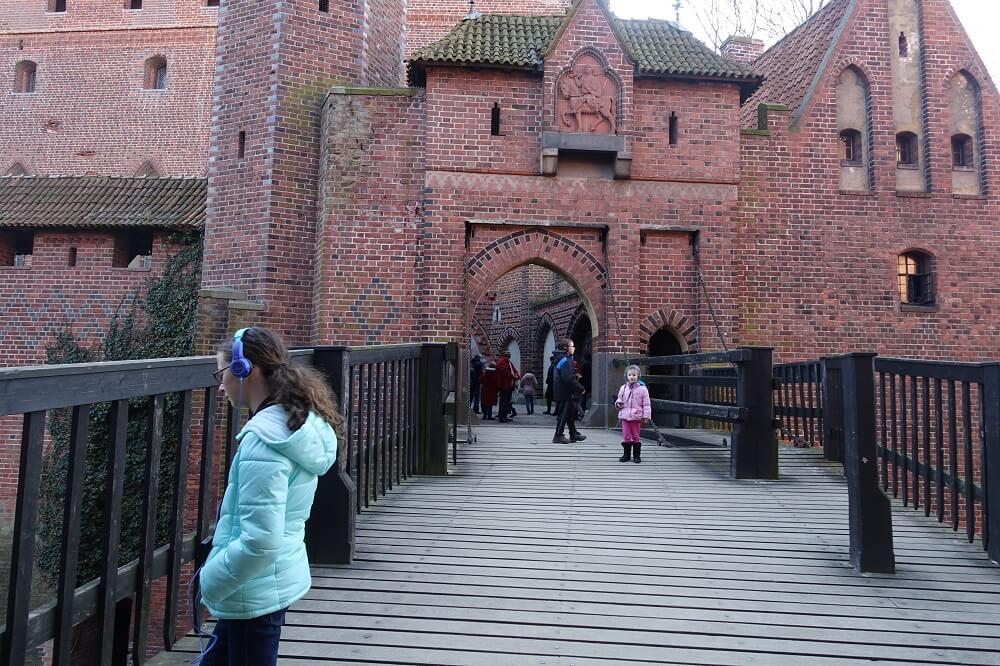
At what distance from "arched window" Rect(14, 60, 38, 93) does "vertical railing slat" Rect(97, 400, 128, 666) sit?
98.1 ft

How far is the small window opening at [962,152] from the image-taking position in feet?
49.2

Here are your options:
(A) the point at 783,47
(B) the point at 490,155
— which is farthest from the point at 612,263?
(A) the point at 783,47

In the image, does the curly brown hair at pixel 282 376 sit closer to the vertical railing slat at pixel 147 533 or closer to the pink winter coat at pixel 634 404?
the vertical railing slat at pixel 147 533

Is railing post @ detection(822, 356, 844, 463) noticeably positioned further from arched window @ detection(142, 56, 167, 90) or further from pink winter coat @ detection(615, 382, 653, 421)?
arched window @ detection(142, 56, 167, 90)

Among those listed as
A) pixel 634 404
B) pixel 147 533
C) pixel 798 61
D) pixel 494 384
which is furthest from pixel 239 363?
pixel 798 61

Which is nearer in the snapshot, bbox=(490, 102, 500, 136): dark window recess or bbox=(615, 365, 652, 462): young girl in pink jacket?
bbox=(615, 365, 652, 462): young girl in pink jacket

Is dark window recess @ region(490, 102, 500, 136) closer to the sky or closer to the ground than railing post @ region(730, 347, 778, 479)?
closer to the sky

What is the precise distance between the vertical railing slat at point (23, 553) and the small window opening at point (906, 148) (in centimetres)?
1598

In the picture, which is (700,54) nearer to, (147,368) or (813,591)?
(813,591)

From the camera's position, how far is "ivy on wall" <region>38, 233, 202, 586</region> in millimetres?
13109

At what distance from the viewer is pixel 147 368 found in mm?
3148

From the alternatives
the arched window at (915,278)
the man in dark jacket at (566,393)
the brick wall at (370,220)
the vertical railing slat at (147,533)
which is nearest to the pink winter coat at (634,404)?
the man in dark jacket at (566,393)

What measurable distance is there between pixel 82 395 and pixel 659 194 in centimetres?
1225

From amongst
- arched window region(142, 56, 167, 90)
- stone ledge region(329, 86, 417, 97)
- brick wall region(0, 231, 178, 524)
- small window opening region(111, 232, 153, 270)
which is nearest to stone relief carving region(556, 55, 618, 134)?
stone ledge region(329, 86, 417, 97)
